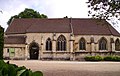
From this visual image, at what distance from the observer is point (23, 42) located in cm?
6456

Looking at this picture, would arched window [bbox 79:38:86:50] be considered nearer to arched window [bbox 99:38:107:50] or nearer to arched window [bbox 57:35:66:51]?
arched window [bbox 99:38:107:50]

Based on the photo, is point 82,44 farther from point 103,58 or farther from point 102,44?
point 103,58

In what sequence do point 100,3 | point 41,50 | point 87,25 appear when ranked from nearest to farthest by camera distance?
point 100,3 < point 41,50 < point 87,25

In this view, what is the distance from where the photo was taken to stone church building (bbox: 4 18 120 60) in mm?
63688

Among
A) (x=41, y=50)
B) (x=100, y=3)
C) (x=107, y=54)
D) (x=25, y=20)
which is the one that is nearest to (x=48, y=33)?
(x=41, y=50)

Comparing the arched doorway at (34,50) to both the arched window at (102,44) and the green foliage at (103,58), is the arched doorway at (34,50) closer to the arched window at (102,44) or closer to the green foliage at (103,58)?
the green foliage at (103,58)

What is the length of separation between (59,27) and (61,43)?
3.83m

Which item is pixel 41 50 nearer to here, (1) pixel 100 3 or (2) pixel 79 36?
(2) pixel 79 36

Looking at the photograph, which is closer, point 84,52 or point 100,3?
point 100,3

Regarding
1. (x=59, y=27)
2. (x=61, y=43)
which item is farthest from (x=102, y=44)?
(x=59, y=27)

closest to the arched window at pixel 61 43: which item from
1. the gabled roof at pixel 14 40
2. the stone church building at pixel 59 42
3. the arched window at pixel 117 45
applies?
the stone church building at pixel 59 42

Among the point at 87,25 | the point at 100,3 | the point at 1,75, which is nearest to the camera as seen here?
the point at 1,75

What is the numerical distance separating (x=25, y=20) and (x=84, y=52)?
17.3 m

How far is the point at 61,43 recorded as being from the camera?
64.9 metres
